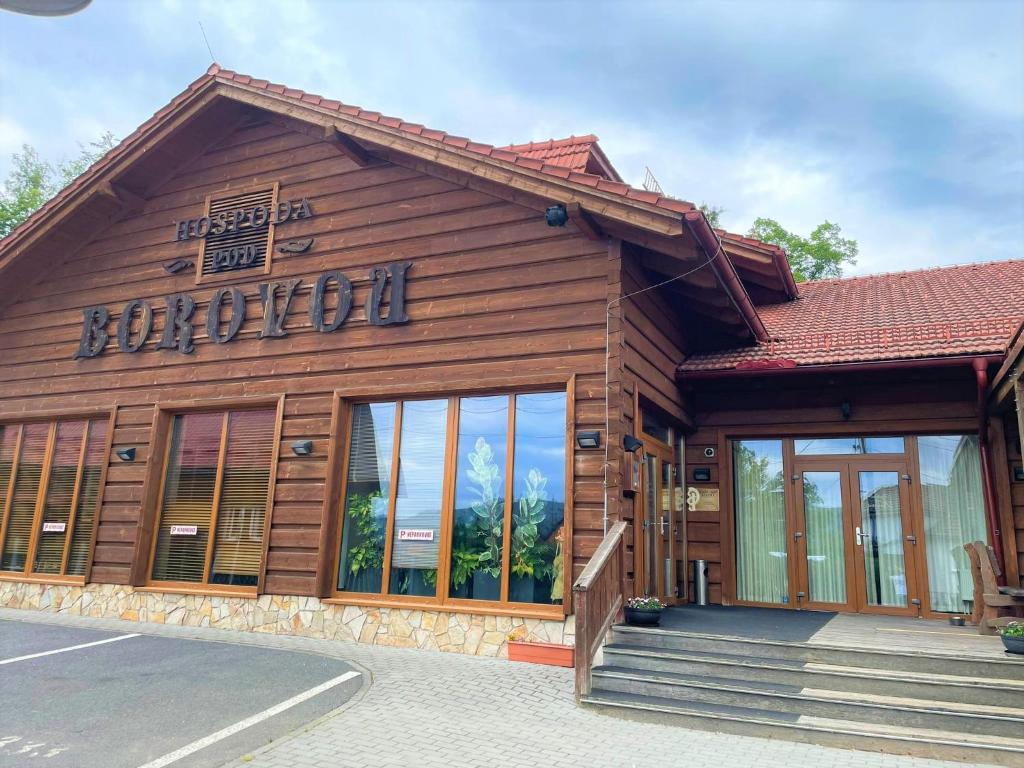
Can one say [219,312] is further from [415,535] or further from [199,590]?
A: [415,535]

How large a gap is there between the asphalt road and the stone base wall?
74 cm

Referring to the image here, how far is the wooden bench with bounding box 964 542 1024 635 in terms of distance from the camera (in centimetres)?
654

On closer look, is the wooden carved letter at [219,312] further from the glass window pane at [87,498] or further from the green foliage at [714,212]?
the green foliage at [714,212]

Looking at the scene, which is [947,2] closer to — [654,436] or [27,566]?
[654,436]

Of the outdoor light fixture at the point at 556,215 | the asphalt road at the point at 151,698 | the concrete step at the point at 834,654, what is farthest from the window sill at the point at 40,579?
the outdoor light fixture at the point at 556,215

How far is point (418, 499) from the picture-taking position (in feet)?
25.0

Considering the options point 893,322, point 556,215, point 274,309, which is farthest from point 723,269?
point 274,309

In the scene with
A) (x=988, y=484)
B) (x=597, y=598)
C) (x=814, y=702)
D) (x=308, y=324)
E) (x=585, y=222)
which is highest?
(x=585, y=222)

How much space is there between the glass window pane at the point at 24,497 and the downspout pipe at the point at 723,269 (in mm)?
8945

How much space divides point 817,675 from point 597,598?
163cm

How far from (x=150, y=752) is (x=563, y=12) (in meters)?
12.2

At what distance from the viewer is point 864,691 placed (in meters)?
5.20

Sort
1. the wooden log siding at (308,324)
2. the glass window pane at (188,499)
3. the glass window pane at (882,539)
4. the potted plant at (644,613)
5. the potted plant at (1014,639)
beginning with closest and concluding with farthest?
the potted plant at (1014,639)
the potted plant at (644,613)
the wooden log siding at (308,324)
the glass window pane at (882,539)
the glass window pane at (188,499)

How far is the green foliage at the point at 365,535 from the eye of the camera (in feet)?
25.3
